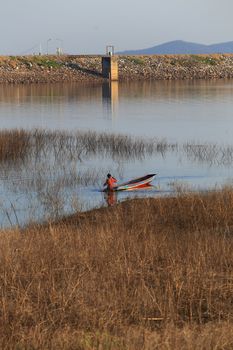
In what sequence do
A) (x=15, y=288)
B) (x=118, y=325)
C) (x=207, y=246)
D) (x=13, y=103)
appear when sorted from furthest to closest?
(x=13, y=103), (x=207, y=246), (x=15, y=288), (x=118, y=325)

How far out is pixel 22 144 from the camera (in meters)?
33.4

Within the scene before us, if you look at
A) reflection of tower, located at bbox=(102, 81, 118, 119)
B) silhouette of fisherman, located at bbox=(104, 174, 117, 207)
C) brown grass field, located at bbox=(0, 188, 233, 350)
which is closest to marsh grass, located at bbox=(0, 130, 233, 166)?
silhouette of fisherman, located at bbox=(104, 174, 117, 207)

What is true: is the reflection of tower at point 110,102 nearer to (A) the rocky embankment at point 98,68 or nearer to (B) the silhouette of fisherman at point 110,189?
(A) the rocky embankment at point 98,68

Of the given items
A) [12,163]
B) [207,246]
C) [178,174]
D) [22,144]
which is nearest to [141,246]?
[207,246]

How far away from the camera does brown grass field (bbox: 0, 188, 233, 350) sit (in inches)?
315

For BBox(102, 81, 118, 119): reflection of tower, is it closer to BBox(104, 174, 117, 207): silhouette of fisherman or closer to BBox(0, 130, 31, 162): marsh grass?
BBox(0, 130, 31, 162): marsh grass

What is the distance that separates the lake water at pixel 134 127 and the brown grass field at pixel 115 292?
25.0 ft

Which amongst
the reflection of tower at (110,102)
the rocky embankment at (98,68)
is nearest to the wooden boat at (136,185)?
the reflection of tower at (110,102)

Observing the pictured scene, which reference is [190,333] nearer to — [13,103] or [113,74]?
[13,103]

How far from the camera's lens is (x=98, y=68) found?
408 feet

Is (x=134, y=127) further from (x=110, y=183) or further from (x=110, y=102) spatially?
(x=110, y=102)

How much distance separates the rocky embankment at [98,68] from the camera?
117938mm

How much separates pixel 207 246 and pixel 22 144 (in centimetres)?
2192

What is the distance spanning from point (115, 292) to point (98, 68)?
116659 mm
